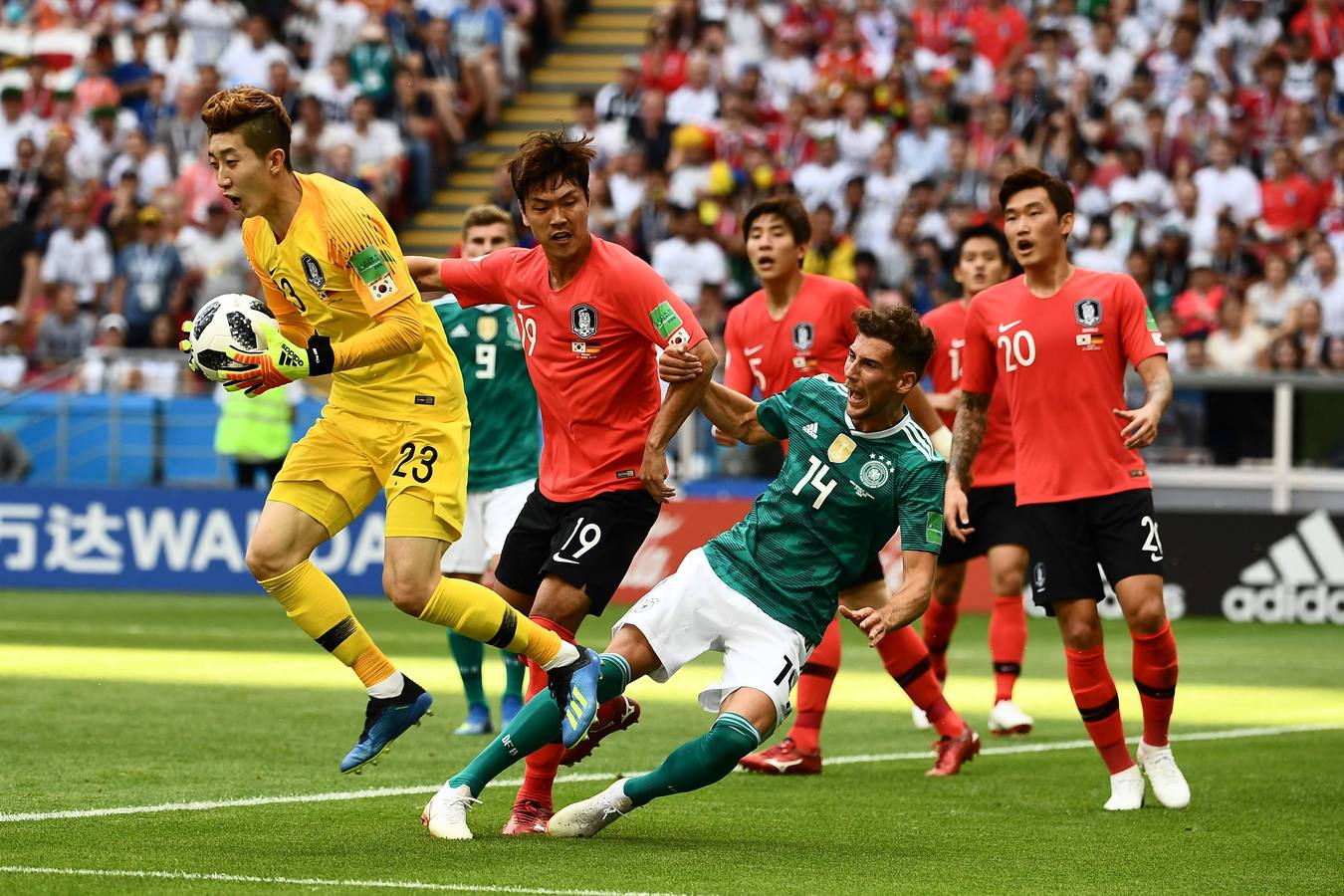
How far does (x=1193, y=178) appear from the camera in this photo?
67.6 feet

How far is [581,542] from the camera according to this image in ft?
24.5

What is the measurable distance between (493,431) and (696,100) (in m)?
14.1

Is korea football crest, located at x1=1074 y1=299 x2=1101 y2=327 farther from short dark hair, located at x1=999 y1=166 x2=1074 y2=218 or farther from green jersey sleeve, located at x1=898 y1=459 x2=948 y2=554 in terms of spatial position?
green jersey sleeve, located at x1=898 y1=459 x2=948 y2=554

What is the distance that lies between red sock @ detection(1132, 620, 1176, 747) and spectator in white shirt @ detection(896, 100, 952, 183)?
1424 centimetres

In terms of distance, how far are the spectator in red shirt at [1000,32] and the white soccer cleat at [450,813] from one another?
17.2 meters

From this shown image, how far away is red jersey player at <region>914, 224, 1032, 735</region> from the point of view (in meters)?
10.8

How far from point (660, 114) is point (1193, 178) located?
246 inches

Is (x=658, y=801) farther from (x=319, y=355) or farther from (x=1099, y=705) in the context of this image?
(x=319, y=355)

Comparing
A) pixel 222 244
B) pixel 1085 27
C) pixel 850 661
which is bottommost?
pixel 850 661

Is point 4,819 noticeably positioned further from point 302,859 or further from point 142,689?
point 142,689

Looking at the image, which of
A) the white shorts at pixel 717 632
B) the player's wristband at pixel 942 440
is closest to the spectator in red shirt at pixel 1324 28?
the player's wristband at pixel 942 440

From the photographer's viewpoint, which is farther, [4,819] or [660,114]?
[660,114]

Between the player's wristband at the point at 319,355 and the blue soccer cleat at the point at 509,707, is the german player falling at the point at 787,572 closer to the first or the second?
the player's wristband at the point at 319,355

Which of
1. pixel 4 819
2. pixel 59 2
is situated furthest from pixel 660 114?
pixel 4 819
